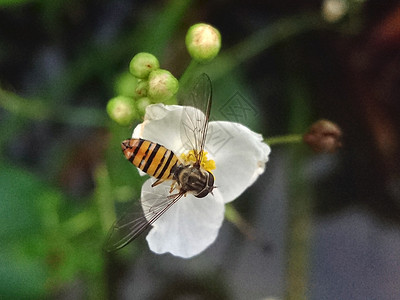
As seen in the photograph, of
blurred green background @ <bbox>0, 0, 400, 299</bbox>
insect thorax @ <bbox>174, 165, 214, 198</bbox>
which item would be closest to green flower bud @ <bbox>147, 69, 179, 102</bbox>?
insect thorax @ <bbox>174, 165, 214, 198</bbox>

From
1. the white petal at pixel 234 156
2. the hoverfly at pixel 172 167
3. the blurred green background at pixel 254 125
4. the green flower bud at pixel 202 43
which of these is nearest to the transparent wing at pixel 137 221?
the hoverfly at pixel 172 167

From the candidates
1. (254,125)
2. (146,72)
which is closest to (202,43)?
(146,72)

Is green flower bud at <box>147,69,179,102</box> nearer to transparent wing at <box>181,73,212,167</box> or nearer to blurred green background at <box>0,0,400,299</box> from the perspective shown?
transparent wing at <box>181,73,212,167</box>

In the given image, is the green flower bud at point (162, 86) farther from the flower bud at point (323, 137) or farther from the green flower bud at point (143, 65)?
the flower bud at point (323, 137)

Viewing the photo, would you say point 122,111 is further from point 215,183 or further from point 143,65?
point 215,183

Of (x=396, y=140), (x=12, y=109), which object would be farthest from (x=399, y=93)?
(x=12, y=109)

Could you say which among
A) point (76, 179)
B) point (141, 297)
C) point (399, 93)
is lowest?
point (141, 297)

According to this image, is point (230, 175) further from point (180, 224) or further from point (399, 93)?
point (399, 93)

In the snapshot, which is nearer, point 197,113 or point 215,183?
point 197,113
